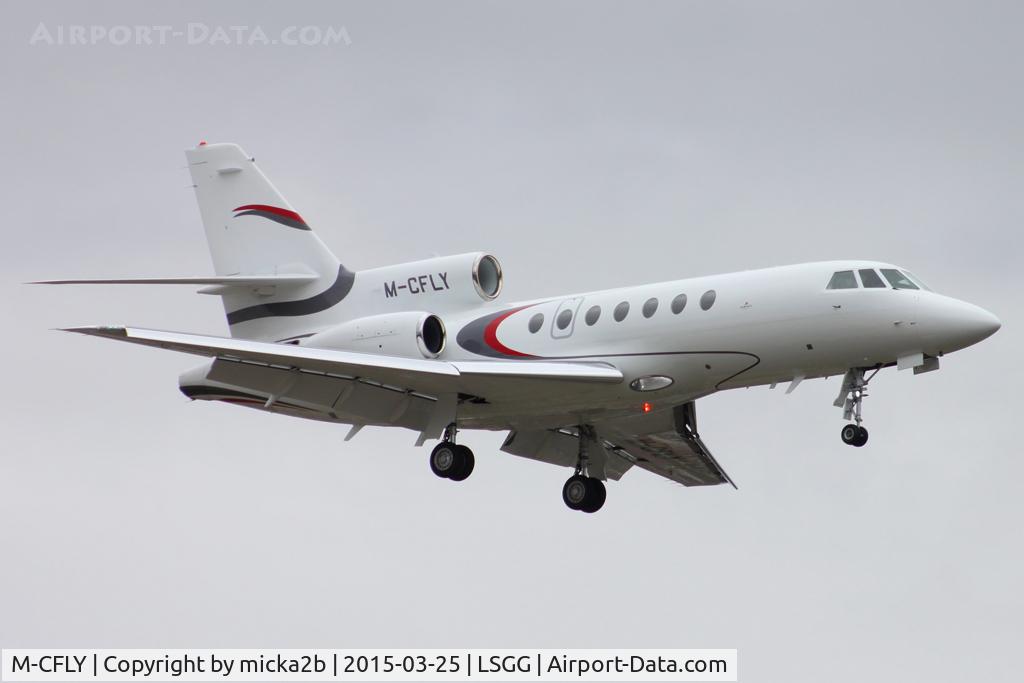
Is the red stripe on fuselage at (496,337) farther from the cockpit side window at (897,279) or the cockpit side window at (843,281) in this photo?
the cockpit side window at (897,279)

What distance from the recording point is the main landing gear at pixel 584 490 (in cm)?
2936

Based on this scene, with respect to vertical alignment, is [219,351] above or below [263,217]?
below

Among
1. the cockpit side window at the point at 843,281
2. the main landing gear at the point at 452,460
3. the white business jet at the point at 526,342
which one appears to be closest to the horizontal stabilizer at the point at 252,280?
the white business jet at the point at 526,342

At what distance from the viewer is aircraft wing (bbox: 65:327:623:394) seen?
24.7 m

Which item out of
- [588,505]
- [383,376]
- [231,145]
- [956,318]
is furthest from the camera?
[231,145]

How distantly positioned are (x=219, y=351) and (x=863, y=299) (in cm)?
978

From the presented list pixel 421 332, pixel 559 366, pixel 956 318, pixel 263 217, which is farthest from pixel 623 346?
pixel 263 217

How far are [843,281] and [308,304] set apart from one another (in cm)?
995

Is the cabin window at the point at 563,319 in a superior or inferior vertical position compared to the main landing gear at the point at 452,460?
superior

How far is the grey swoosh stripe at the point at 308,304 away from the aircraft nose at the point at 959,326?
34.7 feet

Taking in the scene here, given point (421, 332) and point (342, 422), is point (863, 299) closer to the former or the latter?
point (421, 332)

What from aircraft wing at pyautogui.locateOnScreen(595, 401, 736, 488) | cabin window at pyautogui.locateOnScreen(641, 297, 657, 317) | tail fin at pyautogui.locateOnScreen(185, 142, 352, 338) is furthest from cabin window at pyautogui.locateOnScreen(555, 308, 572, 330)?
tail fin at pyautogui.locateOnScreen(185, 142, 352, 338)

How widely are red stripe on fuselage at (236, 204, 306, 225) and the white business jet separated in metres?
0.04

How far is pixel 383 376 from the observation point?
25734 millimetres
